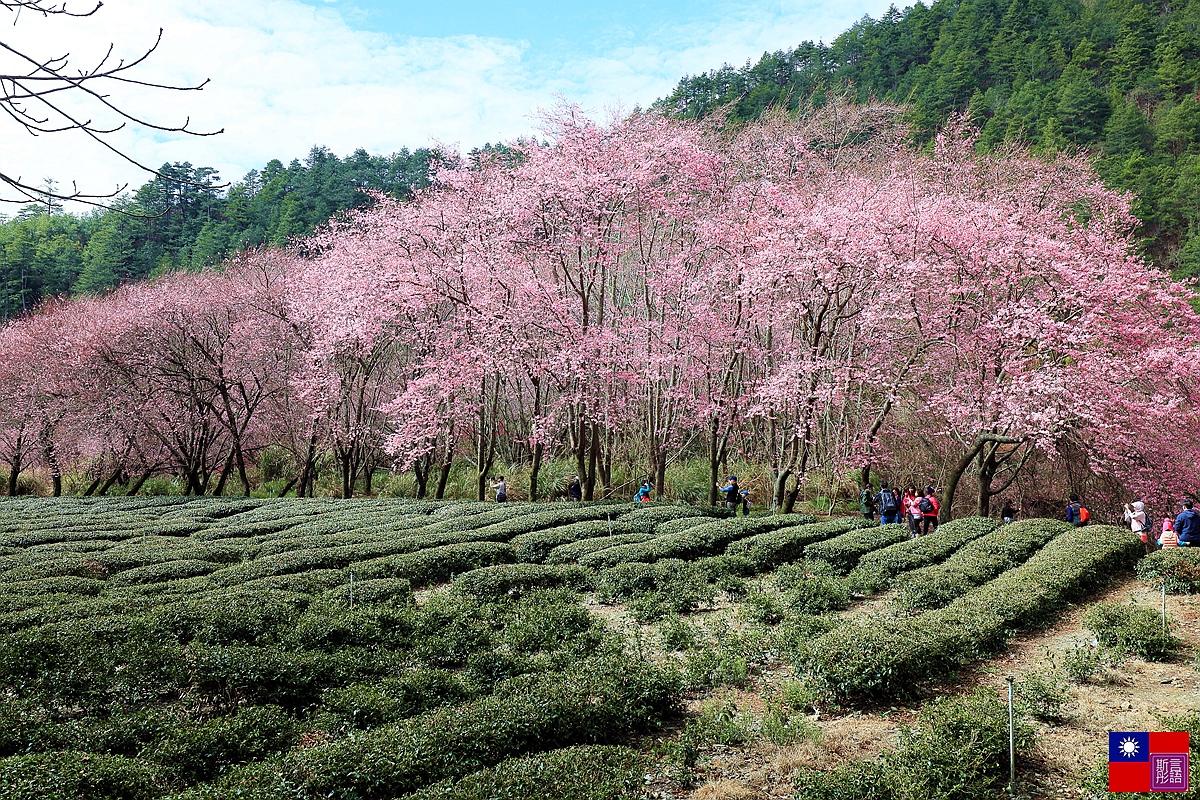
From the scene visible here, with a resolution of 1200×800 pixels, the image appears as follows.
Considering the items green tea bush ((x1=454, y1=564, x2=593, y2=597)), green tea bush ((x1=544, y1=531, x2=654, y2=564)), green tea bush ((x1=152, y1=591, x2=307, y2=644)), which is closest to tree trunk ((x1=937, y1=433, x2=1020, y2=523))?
green tea bush ((x1=544, y1=531, x2=654, y2=564))

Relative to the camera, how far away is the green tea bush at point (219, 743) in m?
5.12

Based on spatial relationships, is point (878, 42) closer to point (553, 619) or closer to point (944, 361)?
point (944, 361)

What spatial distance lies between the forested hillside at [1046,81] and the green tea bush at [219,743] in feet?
107

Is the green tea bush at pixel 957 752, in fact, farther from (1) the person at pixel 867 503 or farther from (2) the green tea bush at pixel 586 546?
(1) the person at pixel 867 503

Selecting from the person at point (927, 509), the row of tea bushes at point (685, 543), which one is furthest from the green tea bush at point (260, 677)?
the person at point (927, 509)

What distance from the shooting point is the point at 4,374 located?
97.7ft

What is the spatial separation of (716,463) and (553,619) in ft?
41.7

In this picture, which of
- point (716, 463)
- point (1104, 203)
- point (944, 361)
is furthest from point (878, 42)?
point (716, 463)

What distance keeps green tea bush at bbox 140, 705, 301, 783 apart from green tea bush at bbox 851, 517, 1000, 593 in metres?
7.86

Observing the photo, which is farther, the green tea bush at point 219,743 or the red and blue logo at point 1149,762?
the green tea bush at point 219,743

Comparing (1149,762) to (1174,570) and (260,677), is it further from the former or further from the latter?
(1174,570)

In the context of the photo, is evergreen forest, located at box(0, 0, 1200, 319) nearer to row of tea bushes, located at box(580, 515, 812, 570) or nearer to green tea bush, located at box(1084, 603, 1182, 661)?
row of tea bushes, located at box(580, 515, 812, 570)

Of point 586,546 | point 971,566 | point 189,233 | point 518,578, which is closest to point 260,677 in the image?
point 518,578

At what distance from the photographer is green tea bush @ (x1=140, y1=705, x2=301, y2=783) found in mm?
5117
